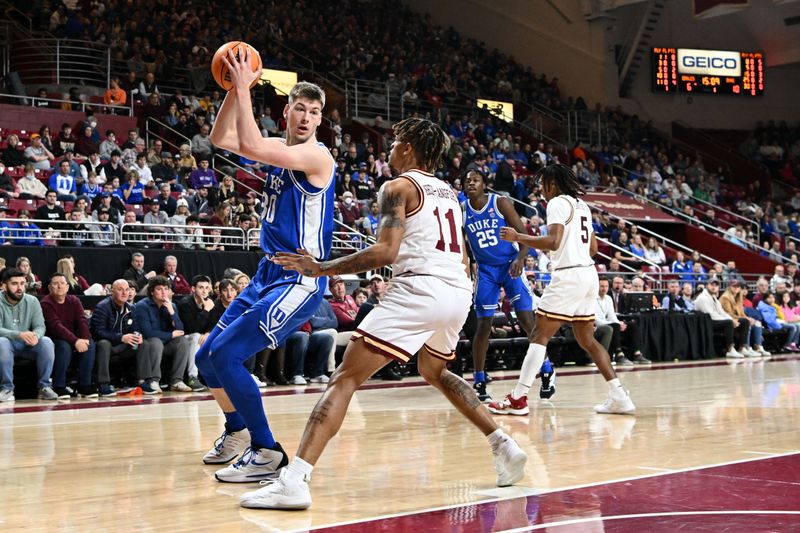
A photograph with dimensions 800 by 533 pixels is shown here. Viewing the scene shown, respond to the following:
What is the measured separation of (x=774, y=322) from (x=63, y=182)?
12648mm

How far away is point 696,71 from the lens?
32.8 meters

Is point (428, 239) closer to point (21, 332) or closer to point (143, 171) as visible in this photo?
point (21, 332)

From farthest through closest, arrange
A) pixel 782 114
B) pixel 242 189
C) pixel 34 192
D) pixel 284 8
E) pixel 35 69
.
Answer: pixel 782 114, pixel 284 8, pixel 35 69, pixel 242 189, pixel 34 192

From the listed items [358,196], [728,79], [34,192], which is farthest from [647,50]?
[34,192]

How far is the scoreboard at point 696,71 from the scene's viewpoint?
32.6 m

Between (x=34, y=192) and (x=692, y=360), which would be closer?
(x=34, y=192)

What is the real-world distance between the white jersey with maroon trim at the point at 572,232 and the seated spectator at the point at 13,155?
10.9 meters

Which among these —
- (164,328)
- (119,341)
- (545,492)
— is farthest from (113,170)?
(545,492)

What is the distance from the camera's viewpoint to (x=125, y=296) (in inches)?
407

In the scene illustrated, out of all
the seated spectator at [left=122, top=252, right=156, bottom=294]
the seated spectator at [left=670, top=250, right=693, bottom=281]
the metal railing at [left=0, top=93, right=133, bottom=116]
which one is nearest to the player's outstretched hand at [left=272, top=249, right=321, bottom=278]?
the seated spectator at [left=122, top=252, right=156, bottom=294]

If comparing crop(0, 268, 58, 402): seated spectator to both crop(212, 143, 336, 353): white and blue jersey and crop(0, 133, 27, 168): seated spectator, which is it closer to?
crop(212, 143, 336, 353): white and blue jersey

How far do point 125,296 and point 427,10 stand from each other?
25223mm

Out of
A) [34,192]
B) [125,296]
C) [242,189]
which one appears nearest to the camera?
[125,296]

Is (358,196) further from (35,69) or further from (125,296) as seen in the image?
(125,296)
